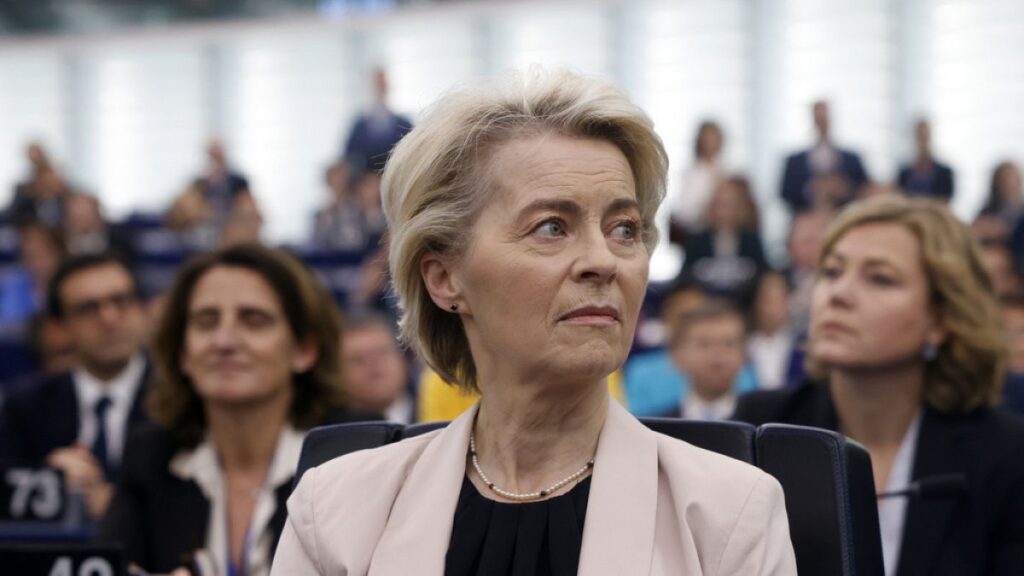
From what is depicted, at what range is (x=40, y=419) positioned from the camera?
165 inches

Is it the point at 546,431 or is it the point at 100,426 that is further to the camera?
the point at 100,426

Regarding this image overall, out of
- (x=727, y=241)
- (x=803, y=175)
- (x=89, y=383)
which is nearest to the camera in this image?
(x=89, y=383)

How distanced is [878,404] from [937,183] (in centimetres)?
661

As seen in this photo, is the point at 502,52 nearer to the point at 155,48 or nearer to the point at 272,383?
the point at 155,48

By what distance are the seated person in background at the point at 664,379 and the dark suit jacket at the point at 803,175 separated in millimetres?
3394

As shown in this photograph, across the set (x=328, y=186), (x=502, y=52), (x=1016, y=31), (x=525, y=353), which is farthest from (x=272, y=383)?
(x=502, y=52)

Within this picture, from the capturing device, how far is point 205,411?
3.22 m

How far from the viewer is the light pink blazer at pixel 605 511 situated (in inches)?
67.4

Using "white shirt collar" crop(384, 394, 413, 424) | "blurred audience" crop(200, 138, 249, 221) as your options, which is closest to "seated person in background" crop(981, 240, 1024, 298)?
"white shirt collar" crop(384, 394, 413, 424)

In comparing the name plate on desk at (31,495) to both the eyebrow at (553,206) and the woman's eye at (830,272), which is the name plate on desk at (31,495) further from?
the woman's eye at (830,272)

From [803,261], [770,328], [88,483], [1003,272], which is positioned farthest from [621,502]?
[803,261]

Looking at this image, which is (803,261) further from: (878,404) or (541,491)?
(541,491)

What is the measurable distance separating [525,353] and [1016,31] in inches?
423

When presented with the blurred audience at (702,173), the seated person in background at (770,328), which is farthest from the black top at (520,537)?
the blurred audience at (702,173)
